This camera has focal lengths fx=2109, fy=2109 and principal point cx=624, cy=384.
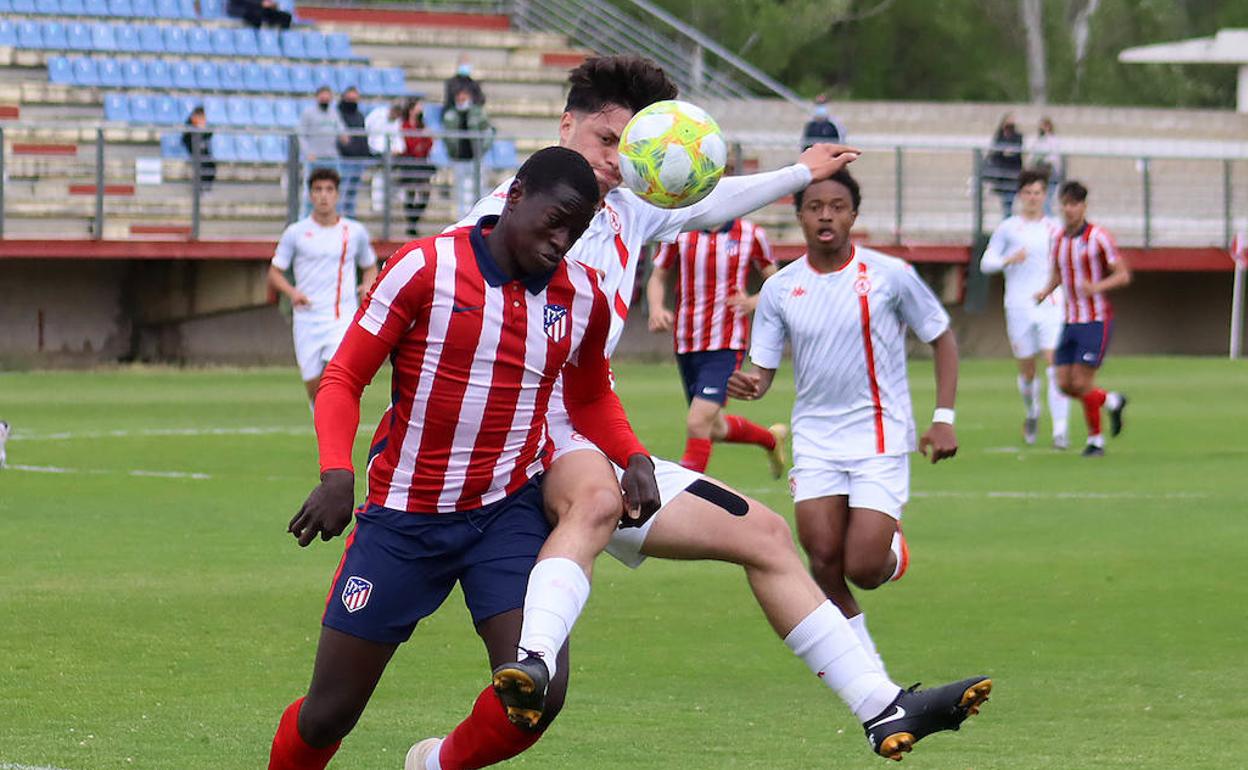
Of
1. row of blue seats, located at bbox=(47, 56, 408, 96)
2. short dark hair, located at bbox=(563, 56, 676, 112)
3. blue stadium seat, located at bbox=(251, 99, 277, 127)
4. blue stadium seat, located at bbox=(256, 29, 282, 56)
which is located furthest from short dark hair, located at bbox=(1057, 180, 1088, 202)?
blue stadium seat, located at bbox=(256, 29, 282, 56)

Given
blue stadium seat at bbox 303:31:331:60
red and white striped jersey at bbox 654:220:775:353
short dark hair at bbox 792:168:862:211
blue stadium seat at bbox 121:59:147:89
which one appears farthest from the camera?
blue stadium seat at bbox 303:31:331:60

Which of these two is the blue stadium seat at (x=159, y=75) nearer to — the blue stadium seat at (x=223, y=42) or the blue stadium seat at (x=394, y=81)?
the blue stadium seat at (x=223, y=42)

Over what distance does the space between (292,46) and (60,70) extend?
425cm

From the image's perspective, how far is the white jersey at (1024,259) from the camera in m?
19.9

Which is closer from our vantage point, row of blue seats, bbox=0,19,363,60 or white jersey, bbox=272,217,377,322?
white jersey, bbox=272,217,377,322

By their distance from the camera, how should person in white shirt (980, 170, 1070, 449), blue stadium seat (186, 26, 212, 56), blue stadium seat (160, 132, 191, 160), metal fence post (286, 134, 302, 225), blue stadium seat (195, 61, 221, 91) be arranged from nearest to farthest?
person in white shirt (980, 170, 1070, 449)
metal fence post (286, 134, 302, 225)
blue stadium seat (160, 132, 191, 160)
blue stadium seat (195, 61, 221, 91)
blue stadium seat (186, 26, 212, 56)

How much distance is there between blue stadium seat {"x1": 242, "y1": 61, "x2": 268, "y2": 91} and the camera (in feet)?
110

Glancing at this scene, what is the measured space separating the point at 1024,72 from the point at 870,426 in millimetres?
56894

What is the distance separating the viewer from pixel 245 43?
113 ft

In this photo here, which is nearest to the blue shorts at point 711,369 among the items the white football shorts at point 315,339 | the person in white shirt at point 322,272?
the person in white shirt at point 322,272

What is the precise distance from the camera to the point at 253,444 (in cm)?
1806

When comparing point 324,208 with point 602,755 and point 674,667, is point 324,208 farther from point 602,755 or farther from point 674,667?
point 602,755

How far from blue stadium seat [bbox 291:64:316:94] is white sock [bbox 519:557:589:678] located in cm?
2914

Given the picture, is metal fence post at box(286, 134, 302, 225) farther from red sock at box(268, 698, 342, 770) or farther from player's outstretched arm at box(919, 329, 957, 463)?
red sock at box(268, 698, 342, 770)
